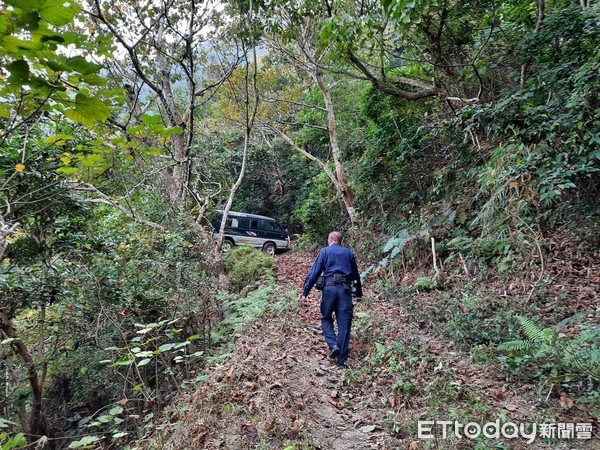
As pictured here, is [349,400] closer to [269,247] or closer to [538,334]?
[538,334]

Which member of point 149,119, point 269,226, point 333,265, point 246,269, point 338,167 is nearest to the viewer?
point 149,119

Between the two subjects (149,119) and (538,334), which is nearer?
(149,119)

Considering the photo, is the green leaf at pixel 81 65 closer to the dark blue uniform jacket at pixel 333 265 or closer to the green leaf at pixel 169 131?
the green leaf at pixel 169 131

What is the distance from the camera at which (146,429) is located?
3.97 metres

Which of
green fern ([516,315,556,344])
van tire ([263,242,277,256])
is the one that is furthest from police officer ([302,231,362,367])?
van tire ([263,242,277,256])

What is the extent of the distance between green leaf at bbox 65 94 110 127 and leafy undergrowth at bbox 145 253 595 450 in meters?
2.73

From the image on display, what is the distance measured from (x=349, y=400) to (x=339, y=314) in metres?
1.17

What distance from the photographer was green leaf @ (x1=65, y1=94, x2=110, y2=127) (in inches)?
54.5

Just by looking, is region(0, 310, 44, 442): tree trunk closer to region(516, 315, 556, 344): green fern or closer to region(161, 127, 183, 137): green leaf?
region(161, 127, 183, 137): green leaf

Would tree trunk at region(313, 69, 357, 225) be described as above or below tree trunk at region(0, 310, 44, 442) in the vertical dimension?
above

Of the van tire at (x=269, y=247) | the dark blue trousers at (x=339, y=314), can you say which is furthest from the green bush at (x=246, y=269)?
the van tire at (x=269, y=247)

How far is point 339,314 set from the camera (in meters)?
4.80

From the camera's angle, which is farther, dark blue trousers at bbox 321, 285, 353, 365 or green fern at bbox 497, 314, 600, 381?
dark blue trousers at bbox 321, 285, 353, 365

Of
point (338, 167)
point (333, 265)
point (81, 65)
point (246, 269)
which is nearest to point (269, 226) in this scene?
point (338, 167)
